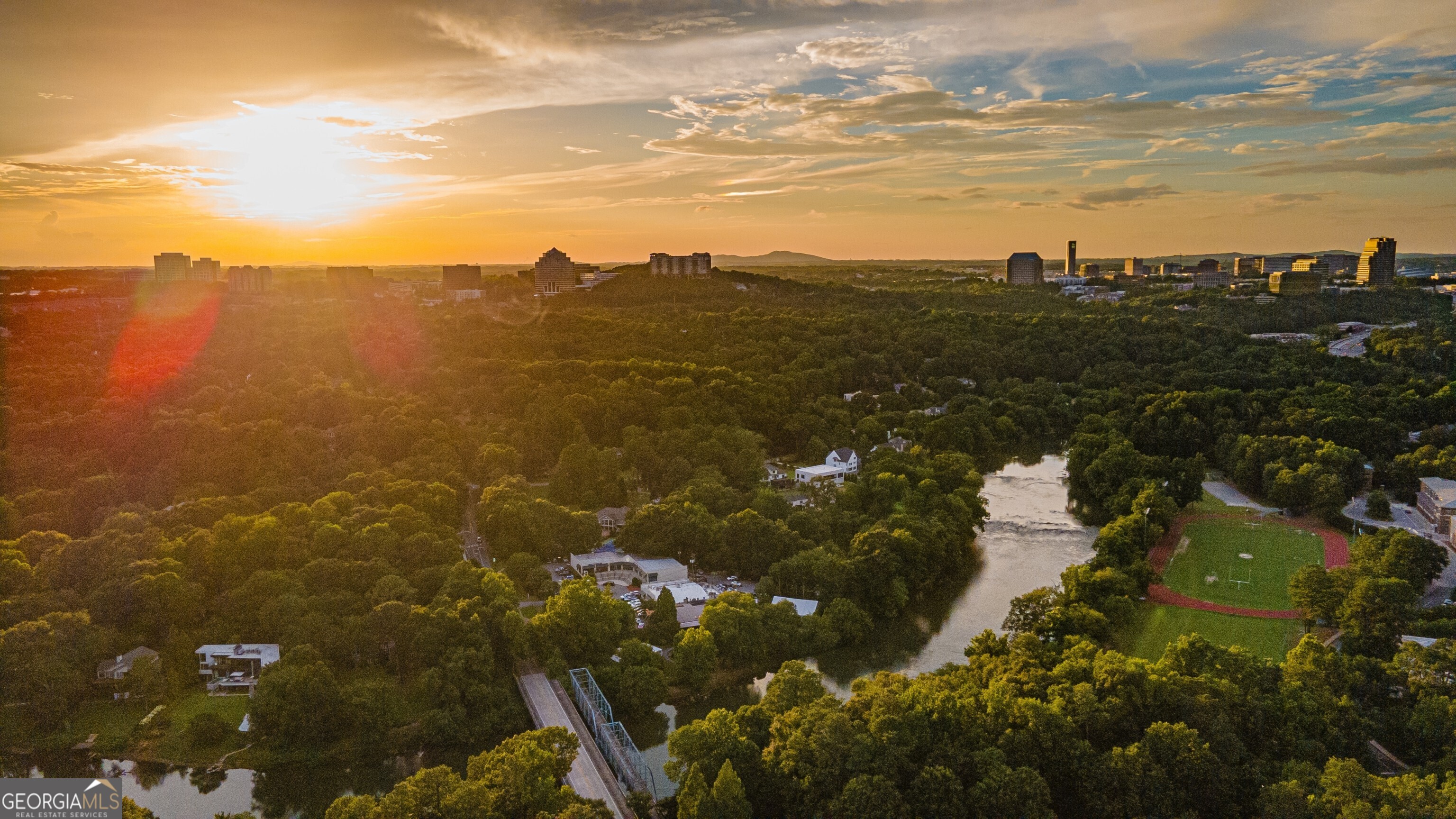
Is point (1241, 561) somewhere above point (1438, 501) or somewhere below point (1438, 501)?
below

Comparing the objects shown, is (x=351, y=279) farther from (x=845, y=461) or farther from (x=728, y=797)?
(x=728, y=797)

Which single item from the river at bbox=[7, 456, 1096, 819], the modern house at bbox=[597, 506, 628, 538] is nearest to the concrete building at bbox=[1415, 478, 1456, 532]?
the river at bbox=[7, 456, 1096, 819]

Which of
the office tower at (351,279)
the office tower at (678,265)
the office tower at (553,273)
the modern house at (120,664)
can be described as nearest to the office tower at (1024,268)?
the office tower at (678,265)

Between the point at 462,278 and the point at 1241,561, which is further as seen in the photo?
the point at 462,278

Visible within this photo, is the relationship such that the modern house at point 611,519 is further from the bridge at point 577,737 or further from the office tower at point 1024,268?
the office tower at point 1024,268

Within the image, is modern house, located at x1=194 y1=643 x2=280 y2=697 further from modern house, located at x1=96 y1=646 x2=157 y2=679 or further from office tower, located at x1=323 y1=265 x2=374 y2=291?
office tower, located at x1=323 y1=265 x2=374 y2=291

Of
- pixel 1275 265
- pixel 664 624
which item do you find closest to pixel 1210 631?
pixel 664 624
